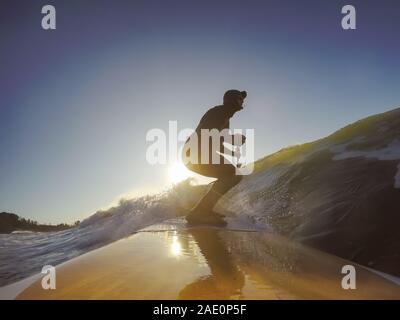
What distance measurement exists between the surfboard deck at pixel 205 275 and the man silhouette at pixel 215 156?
2416 millimetres

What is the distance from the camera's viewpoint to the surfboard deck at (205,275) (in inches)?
108

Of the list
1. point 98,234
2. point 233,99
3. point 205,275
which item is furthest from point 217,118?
point 98,234

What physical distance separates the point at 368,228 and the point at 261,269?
9.98 ft

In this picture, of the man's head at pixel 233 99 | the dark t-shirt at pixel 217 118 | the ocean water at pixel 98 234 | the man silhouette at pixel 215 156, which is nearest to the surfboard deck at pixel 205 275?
the man silhouette at pixel 215 156

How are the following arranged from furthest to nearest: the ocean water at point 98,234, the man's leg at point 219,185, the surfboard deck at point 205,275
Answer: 1. the ocean water at point 98,234
2. the man's leg at point 219,185
3. the surfboard deck at point 205,275

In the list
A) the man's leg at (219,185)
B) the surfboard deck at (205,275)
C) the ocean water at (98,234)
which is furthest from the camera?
the ocean water at (98,234)

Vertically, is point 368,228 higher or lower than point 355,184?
lower

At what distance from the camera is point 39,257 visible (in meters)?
8.83

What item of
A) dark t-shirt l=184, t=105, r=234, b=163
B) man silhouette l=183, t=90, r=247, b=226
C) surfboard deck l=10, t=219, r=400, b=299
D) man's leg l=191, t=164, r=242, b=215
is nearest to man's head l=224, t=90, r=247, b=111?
man silhouette l=183, t=90, r=247, b=226

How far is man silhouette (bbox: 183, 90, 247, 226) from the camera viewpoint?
730 cm

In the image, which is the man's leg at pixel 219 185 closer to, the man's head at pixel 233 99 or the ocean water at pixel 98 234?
the man's head at pixel 233 99

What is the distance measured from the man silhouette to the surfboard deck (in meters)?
2.42
